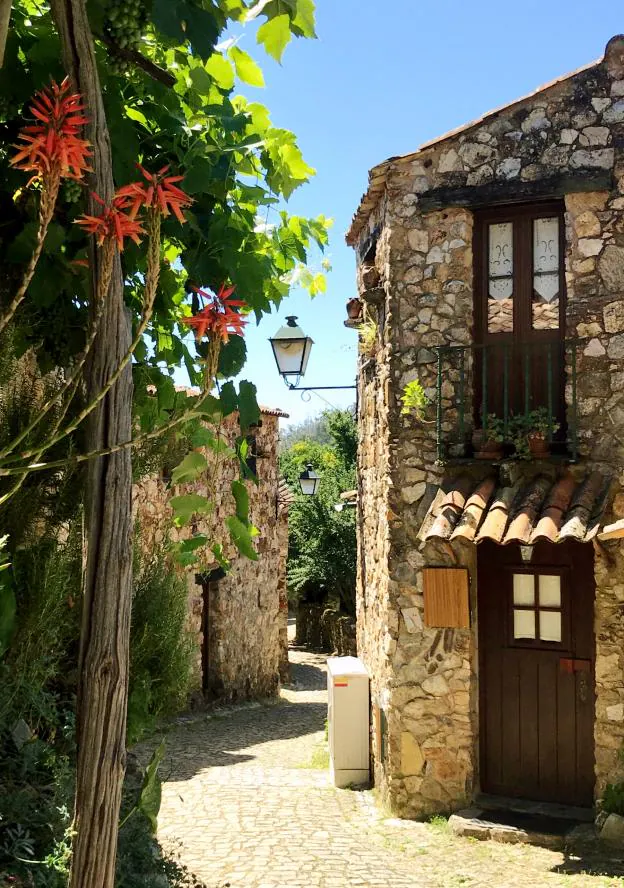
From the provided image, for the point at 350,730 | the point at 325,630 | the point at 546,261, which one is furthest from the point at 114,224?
the point at 325,630

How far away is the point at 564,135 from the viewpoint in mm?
6922

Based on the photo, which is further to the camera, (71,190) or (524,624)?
(524,624)

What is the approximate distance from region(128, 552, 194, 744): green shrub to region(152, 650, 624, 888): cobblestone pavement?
1.36m

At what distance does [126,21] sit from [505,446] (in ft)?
16.3

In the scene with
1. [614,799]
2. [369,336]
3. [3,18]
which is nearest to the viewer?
[3,18]

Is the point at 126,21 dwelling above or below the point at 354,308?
below

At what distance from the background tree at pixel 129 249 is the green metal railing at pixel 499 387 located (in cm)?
376

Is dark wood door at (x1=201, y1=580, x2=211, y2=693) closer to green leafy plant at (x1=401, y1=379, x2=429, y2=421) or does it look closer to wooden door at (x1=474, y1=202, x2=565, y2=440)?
green leafy plant at (x1=401, y1=379, x2=429, y2=421)

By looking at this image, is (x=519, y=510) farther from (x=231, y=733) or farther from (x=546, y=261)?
(x=231, y=733)

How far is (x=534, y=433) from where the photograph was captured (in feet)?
22.4

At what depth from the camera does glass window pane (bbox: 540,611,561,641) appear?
7066 mm

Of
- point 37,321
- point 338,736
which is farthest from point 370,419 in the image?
point 37,321

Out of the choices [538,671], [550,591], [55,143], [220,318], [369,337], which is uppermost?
[369,337]

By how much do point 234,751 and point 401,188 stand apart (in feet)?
21.0
